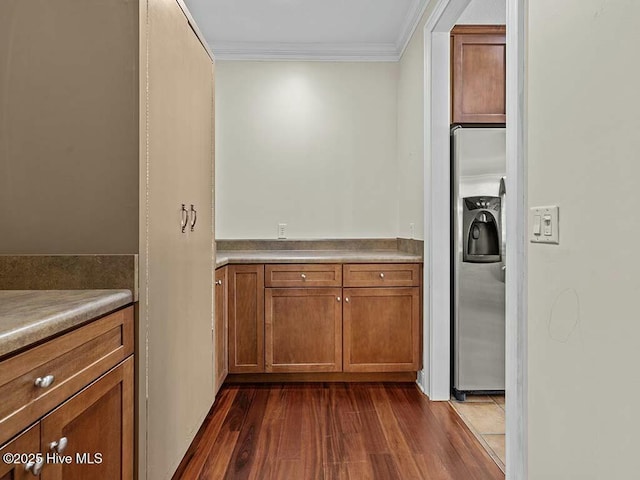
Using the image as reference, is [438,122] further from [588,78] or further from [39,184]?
[39,184]

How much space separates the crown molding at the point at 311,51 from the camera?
3.84 m

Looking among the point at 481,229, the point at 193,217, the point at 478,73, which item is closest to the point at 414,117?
the point at 478,73

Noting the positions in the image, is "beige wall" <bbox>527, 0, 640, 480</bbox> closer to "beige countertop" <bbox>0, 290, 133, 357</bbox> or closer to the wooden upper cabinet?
"beige countertop" <bbox>0, 290, 133, 357</bbox>

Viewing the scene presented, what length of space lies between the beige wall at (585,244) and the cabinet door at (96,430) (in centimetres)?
121

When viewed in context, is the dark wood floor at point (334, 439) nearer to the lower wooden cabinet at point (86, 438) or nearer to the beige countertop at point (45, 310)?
the lower wooden cabinet at point (86, 438)

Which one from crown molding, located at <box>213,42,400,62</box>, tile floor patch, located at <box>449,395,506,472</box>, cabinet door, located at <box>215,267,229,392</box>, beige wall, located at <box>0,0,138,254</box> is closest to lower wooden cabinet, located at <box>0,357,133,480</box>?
beige wall, located at <box>0,0,138,254</box>

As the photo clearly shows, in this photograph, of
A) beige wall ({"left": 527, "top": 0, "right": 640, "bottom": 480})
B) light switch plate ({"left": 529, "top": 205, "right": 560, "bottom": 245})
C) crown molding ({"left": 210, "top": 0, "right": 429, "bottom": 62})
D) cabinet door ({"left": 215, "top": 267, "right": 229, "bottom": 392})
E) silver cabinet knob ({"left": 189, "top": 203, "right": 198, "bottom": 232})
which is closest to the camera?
beige wall ({"left": 527, "top": 0, "right": 640, "bottom": 480})

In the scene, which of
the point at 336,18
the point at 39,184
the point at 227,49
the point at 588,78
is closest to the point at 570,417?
the point at 588,78

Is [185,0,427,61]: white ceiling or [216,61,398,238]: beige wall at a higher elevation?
[185,0,427,61]: white ceiling

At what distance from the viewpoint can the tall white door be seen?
1.57m

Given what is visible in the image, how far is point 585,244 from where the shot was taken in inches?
47.4

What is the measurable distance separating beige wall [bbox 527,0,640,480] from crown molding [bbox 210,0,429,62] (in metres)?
2.51

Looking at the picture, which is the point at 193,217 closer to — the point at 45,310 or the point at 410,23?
the point at 45,310

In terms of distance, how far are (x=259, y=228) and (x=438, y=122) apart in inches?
66.9
